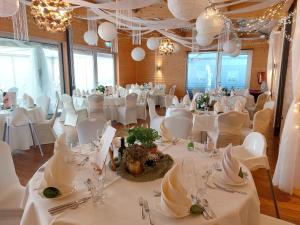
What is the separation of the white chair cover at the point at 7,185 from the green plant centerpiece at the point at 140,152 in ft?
3.36

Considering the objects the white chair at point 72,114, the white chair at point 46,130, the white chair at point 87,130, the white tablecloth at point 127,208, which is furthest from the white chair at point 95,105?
the white tablecloth at point 127,208

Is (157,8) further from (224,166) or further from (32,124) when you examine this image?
(224,166)

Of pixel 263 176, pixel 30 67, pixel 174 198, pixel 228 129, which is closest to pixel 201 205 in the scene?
pixel 174 198

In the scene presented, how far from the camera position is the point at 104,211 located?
1.33 meters

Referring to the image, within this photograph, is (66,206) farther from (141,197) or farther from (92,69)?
(92,69)

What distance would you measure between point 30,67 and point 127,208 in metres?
7.60

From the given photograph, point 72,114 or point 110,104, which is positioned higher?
point 110,104

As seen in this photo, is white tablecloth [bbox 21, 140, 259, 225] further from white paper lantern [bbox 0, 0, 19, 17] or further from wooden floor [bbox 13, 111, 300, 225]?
white paper lantern [bbox 0, 0, 19, 17]

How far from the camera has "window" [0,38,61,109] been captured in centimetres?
691

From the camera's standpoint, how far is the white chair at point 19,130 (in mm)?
4172

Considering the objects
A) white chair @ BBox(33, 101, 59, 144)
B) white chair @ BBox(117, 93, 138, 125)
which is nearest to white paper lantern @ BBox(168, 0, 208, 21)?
white chair @ BBox(33, 101, 59, 144)

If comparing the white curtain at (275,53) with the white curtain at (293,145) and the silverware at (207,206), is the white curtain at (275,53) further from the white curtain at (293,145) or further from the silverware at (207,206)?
the silverware at (207,206)

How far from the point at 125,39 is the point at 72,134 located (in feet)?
23.5

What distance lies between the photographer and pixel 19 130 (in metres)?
4.45
